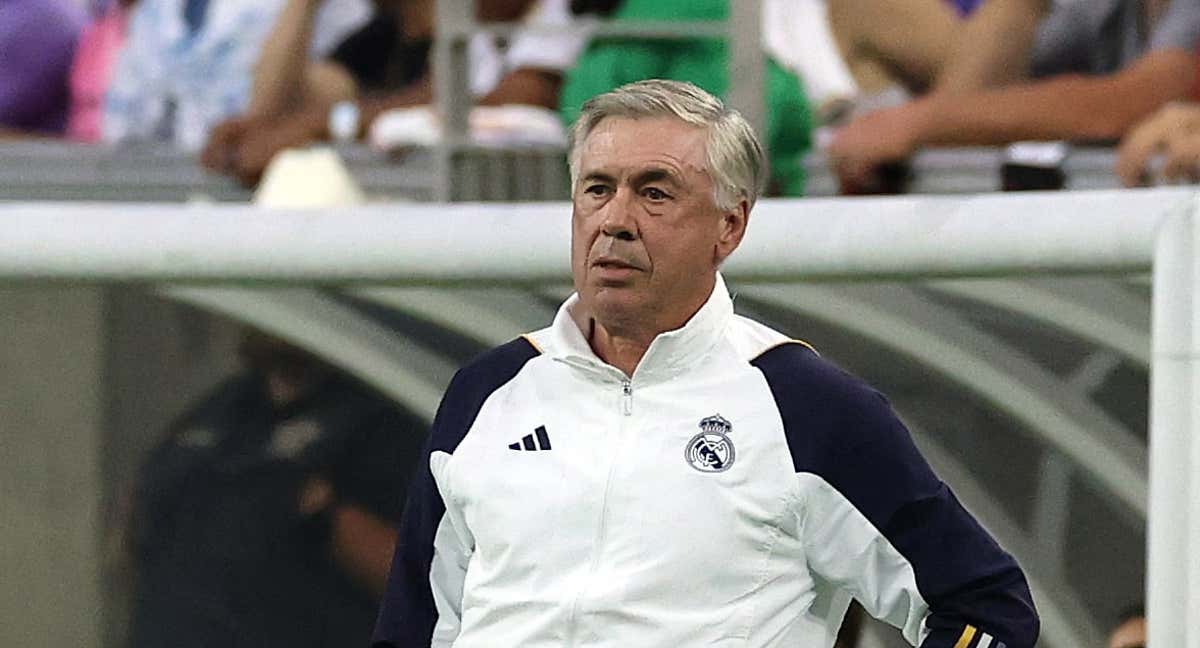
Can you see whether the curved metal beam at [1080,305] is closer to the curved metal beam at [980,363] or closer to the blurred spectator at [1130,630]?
the curved metal beam at [980,363]

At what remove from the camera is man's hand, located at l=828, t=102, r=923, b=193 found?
4.90 m

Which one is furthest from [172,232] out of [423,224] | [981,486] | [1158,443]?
[1158,443]

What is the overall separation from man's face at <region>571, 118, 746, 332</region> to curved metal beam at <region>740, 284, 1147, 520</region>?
113 centimetres

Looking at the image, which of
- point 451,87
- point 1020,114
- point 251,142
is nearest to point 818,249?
point 1020,114

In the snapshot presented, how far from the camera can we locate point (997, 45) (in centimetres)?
518

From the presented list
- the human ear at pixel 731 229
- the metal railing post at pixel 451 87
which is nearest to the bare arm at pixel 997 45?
the metal railing post at pixel 451 87

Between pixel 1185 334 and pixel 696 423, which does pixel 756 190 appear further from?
pixel 1185 334

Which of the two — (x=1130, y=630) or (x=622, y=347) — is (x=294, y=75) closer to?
(x=1130, y=630)

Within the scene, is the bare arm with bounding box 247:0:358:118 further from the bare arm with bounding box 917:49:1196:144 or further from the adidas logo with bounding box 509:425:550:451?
the adidas logo with bounding box 509:425:550:451

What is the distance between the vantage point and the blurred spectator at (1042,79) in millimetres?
4695

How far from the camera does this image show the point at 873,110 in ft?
16.8

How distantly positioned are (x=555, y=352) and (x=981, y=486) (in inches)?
50.0

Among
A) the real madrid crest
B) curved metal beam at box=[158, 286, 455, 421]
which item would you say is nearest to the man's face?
the real madrid crest

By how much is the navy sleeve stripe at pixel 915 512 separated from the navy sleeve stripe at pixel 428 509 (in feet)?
1.18
